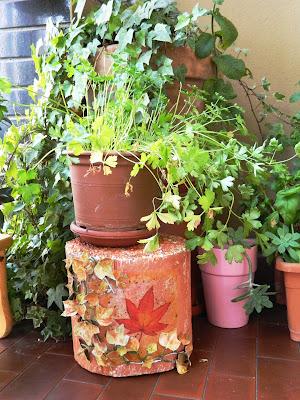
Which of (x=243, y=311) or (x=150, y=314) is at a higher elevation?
(x=150, y=314)

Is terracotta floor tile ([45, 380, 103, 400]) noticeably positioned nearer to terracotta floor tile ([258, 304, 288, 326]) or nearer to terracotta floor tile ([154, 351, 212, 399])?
terracotta floor tile ([154, 351, 212, 399])

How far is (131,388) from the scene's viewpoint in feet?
3.80

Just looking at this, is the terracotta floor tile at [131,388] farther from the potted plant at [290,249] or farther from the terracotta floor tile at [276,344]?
the potted plant at [290,249]

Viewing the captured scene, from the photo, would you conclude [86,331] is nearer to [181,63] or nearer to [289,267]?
[289,267]

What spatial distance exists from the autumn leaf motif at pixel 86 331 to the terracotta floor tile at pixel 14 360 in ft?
0.72

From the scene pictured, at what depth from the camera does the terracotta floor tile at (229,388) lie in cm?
110

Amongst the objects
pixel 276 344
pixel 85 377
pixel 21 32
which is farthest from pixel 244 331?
pixel 21 32

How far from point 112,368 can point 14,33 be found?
148cm

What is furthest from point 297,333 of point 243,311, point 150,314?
point 150,314

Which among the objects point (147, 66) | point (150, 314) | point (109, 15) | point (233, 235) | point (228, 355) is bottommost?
point (228, 355)

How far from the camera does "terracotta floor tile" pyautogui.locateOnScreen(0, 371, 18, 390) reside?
1.19 m

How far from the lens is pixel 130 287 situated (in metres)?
1.17

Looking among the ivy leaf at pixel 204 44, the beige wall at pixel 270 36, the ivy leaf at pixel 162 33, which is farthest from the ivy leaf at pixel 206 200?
the beige wall at pixel 270 36

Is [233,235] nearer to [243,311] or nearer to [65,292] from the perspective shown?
[243,311]
